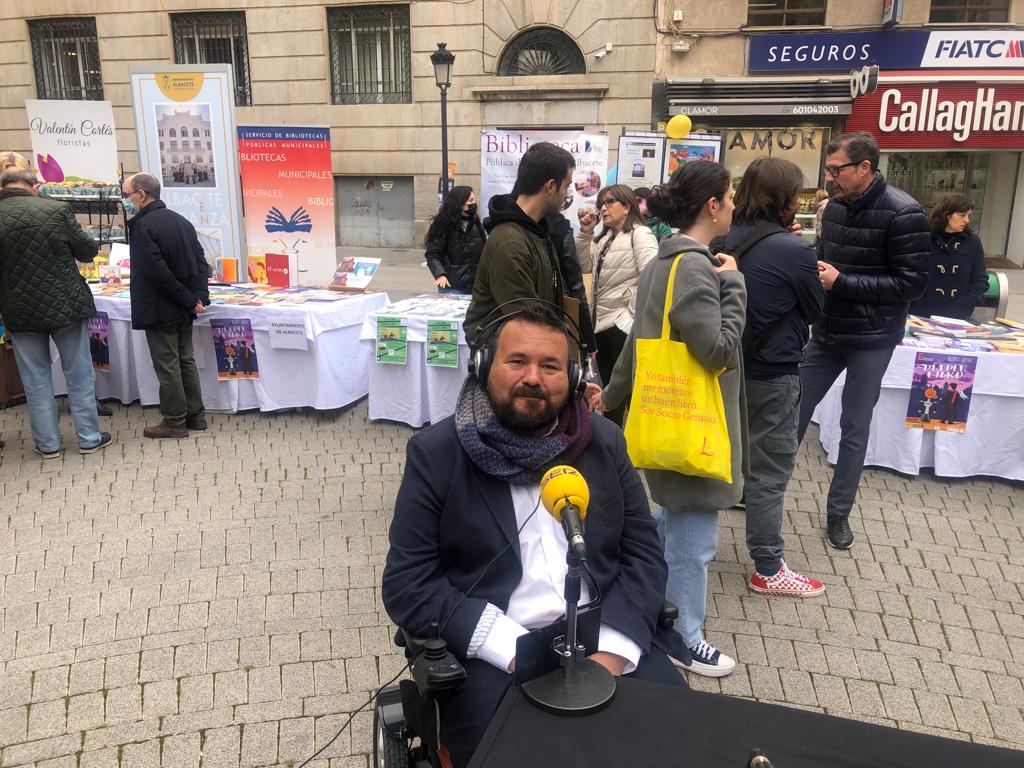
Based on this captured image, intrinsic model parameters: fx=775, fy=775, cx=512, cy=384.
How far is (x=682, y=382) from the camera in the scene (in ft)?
9.36

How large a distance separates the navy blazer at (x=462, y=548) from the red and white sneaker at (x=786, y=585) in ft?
5.81

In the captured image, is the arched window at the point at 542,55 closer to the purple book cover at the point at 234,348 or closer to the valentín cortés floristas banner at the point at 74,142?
the valentín cortés floristas banner at the point at 74,142

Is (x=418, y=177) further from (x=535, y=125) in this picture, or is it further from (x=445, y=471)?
(x=445, y=471)

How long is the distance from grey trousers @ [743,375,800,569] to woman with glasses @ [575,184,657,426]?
174cm

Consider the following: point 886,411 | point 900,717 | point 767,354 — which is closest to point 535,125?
point 886,411

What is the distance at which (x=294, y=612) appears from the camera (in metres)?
3.55

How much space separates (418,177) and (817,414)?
13.5m

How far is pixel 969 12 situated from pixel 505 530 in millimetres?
17519

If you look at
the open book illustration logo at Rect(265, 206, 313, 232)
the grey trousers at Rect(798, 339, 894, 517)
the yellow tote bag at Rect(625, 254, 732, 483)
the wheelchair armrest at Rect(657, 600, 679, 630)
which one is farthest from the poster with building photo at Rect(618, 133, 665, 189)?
the wheelchair armrest at Rect(657, 600, 679, 630)

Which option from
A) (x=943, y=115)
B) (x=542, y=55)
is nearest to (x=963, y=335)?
(x=943, y=115)

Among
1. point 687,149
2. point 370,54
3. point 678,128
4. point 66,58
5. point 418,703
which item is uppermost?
point 66,58

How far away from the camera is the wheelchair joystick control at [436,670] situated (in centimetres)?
180

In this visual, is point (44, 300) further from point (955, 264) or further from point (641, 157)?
point (641, 157)

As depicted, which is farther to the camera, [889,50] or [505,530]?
[889,50]
